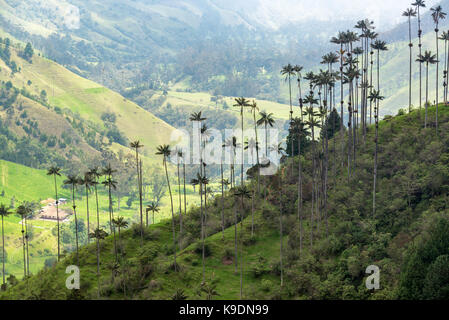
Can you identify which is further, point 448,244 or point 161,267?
point 161,267

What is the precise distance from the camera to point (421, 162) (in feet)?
298

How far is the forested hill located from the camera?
67.8m

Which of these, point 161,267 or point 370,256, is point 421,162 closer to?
point 370,256

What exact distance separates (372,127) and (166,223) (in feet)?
177

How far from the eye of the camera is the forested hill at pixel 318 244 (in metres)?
67.8

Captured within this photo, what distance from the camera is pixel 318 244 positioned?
83.4 metres

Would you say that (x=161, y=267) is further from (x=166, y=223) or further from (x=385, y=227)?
(x=385, y=227)

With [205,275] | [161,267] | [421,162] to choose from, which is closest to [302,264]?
[205,275]

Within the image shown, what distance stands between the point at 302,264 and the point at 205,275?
1706 cm
